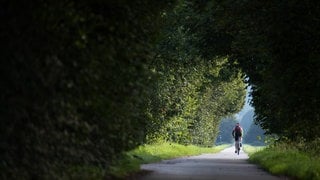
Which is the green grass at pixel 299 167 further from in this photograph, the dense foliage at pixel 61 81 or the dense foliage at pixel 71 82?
the dense foliage at pixel 61 81

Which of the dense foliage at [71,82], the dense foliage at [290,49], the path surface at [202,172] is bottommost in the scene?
the path surface at [202,172]

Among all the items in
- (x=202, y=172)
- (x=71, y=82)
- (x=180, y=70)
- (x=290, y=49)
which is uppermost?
(x=180, y=70)

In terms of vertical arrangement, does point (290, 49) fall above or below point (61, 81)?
above

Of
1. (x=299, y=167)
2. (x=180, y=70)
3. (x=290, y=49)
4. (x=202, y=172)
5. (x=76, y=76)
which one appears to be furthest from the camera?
(x=180, y=70)

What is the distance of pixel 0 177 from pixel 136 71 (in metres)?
2.74

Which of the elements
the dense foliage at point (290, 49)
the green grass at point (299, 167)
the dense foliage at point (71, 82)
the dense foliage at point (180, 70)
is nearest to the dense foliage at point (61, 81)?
the dense foliage at point (71, 82)

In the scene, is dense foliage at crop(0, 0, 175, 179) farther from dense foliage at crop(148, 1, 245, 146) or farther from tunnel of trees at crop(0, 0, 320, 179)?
dense foliage at crop(148, 1, 245, 146)

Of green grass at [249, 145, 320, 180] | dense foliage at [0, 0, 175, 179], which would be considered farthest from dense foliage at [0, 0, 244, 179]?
green grass at [249, 145, 320, 180]

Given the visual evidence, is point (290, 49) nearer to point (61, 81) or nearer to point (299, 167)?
point (299, 167)

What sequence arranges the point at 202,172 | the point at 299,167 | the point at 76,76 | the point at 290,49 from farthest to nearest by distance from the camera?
the point at 202,172
the point at 299,167
the point at 290,49
the point at 76,76

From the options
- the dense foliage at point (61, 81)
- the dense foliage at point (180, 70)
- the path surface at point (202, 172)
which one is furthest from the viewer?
the dense foliage at point (180, 70)

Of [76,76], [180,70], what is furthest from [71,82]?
[180,70]

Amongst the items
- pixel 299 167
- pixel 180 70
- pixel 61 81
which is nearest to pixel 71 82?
pixel 61 81

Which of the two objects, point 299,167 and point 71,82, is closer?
point 71,82
